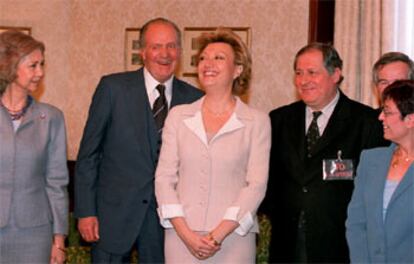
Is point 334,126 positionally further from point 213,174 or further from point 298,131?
point 213,174

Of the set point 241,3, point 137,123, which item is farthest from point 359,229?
point 241,3

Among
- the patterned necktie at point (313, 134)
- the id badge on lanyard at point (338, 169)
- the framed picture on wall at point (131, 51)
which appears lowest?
the id badge on lanyard at point (338, 169)

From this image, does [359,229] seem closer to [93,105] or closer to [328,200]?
[328,200]

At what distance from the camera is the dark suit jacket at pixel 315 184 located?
3582mm

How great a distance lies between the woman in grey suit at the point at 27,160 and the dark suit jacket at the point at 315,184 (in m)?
1.08

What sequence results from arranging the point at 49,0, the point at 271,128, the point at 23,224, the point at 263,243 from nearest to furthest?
the point at 23,224 < the point at 271,128 < the point at 263,243 < the point at 49,0

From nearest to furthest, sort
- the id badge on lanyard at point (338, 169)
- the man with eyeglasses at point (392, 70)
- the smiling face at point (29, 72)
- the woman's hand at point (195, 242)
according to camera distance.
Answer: the woman's hand at point (195, 242), the smiling face at point (29, 72), the id badge on lanyard at point (338, 169), the man with eyeglasses at point (392, 70)

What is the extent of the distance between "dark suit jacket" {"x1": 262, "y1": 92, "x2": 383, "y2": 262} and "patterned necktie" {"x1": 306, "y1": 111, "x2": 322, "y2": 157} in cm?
3

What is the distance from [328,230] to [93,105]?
1.36 m

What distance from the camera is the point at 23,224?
Answer: 3.46 m

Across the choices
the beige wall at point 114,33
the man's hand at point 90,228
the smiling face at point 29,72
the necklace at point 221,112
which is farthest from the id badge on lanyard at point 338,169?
the beige wall at point 114,33

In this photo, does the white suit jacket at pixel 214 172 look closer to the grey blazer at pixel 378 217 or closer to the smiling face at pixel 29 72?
the grey blazer at pixel 378 217

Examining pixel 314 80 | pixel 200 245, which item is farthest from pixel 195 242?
pixel 314 80

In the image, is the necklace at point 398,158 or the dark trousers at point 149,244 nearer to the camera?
the necklace at point 398,158
